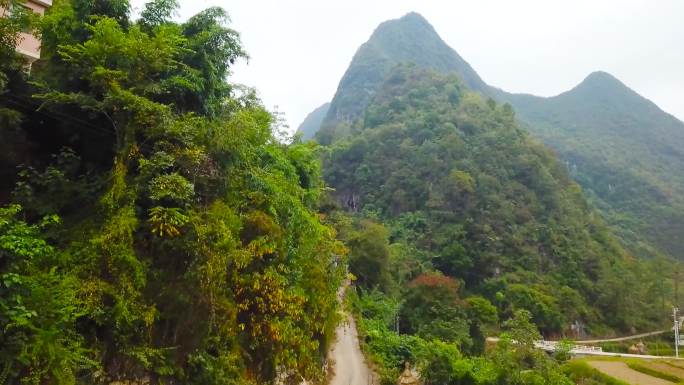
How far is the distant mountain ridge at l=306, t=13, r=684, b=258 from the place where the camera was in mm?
69312

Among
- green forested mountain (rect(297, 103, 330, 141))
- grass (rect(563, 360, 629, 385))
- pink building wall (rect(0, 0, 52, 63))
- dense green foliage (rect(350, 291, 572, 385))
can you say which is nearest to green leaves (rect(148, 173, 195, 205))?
pink building wall (rect(0, 0, 52, 63))

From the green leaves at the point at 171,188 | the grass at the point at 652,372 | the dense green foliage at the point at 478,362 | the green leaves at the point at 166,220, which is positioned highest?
the green leaves at the point at 171,188

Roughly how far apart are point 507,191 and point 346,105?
48.4 meters

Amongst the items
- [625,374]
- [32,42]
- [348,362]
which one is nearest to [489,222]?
[625,374]

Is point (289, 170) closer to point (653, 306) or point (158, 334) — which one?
point (158, 334)

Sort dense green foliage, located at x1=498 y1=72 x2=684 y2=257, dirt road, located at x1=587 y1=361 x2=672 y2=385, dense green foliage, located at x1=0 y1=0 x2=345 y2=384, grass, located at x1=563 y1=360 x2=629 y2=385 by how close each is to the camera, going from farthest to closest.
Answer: dense green foliage, located at x1=498 y1=72 x2=684 y2=257 < dirt road, located at x1=587 y1=361 x2=672 y2=385 < grass, located at x1=563 y1=360 x2=629 y2=385 < dense green foliage, located at x1=0 y1=0 x2=345 y2=384

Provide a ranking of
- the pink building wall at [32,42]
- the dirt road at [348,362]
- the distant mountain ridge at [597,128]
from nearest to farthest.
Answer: the pink building wall at [32,42]
the dirt road at [348,362]
the distant mountain ridge at [597,128]

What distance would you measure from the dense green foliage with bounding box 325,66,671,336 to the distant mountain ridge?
48.5 ft

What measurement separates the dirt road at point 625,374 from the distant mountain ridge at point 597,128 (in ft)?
142

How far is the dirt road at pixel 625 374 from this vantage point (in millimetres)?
21384

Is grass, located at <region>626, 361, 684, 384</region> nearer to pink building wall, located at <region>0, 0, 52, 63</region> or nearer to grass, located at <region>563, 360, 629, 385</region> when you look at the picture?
grass, located at <region>563, 360, 629, 385</region>

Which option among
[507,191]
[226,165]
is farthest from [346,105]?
[226,165]

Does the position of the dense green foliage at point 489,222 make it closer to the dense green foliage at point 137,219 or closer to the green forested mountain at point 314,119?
the dense green foliage at point 137,219

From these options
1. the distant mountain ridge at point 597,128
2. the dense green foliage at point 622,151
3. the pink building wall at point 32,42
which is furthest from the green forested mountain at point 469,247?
the dense green foliage at point 622,151
